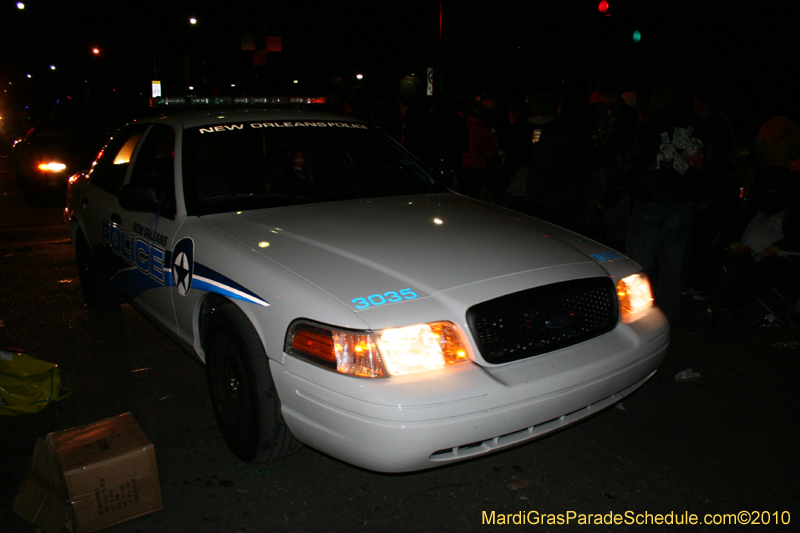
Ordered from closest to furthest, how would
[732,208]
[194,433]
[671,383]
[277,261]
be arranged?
[277,261] < [194,433] < [671,383] < [732,208]

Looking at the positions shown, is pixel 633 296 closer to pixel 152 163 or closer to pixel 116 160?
pixel 152 163

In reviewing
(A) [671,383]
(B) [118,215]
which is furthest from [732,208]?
(B) [118,215]

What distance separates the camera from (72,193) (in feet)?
17.5

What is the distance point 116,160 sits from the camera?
4.73m

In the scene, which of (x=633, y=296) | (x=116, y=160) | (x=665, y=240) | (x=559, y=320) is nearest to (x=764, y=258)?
(x=665, y=240)

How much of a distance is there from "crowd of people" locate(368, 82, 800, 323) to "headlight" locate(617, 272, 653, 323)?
1827mm

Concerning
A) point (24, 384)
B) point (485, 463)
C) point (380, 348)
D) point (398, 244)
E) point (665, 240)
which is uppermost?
point (398, 244)

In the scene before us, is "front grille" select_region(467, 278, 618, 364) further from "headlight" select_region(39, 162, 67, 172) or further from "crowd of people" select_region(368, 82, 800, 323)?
"headlight" select_region(39, 162, 67, 172)

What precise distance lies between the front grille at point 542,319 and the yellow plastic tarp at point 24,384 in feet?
8.55

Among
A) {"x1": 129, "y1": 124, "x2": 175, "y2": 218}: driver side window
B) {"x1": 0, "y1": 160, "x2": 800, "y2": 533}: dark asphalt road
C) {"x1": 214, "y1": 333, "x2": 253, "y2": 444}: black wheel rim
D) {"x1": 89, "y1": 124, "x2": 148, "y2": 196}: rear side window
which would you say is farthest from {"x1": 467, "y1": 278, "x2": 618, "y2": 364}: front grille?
{"x1": 89, "y1": 124, "x2": 148, "y2": 196}: rear side window

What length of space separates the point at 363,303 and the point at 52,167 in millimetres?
10808

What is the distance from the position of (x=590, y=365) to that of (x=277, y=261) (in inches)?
56.8

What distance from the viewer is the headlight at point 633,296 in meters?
3.08

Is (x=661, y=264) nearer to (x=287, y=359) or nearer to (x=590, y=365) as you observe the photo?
(x=590, y=365)
